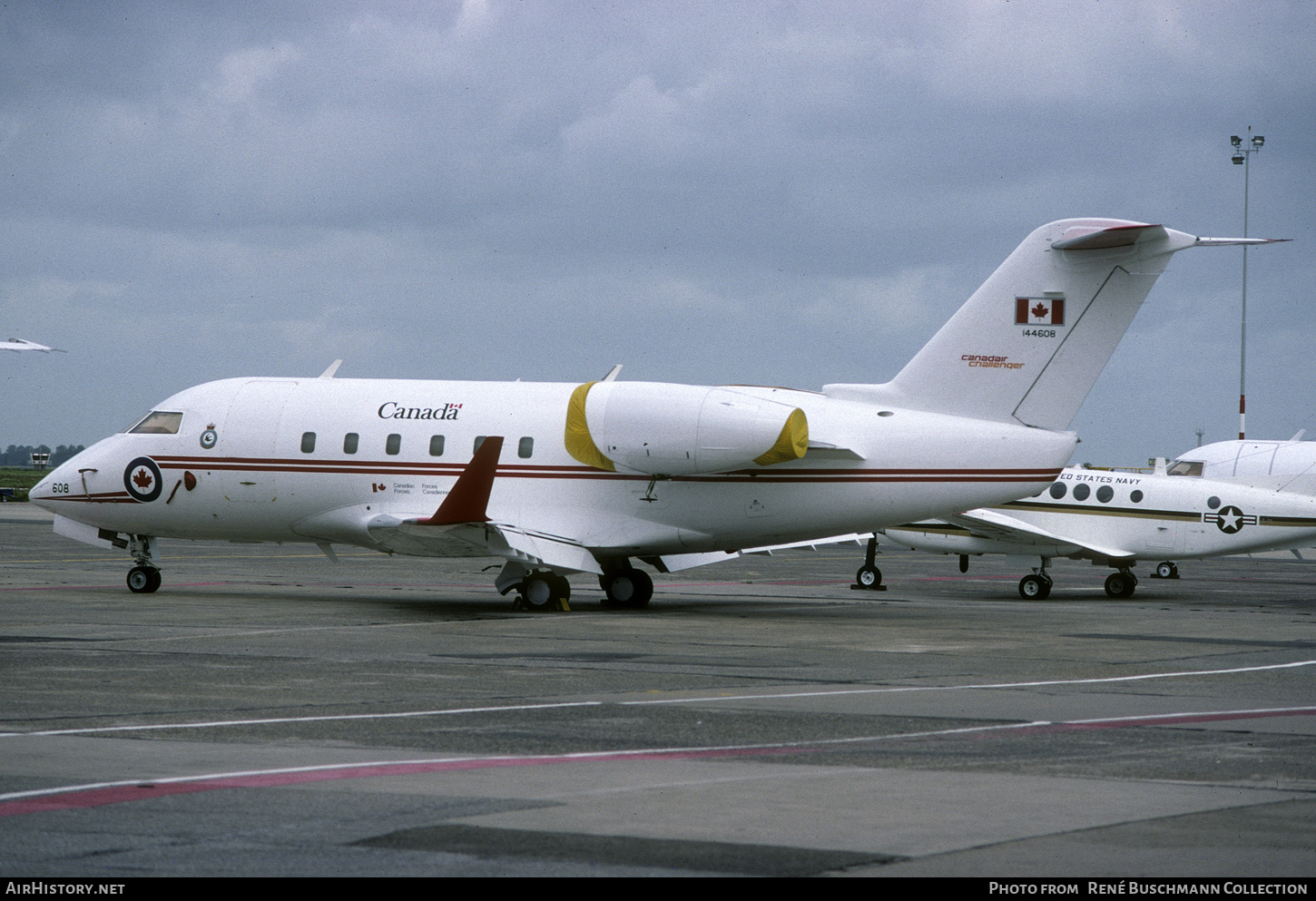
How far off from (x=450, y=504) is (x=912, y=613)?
8.39 meters

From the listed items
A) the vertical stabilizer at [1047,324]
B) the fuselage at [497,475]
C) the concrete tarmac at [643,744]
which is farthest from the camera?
the fuselage at [497,475]

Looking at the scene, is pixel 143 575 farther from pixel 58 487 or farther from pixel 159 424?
pixel 159 424

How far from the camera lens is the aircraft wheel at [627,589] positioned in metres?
27.6

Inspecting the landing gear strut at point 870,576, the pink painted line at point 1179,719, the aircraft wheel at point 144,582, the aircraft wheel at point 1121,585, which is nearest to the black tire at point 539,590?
the aircraft wheel at point 144,582

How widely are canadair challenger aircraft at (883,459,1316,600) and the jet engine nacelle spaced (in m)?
11.7

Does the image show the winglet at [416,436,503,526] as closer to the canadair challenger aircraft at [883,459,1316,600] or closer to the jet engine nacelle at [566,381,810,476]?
the jet engine nacelle at [566,381,810,476]

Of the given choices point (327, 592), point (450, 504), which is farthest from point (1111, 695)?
point (327, 592)

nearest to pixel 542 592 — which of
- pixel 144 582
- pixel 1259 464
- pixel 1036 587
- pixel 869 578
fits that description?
pixel 144 582

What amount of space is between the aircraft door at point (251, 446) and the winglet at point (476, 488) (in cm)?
501

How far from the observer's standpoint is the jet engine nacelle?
24391mm

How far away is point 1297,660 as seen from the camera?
62.6ft

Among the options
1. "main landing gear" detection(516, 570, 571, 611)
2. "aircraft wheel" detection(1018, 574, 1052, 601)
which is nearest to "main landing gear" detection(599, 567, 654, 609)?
"main landing gear" detection(516, 570, 571, 611)

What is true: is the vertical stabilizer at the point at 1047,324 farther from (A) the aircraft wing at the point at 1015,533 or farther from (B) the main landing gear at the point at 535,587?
(A) the aircraft wing at the point at 1015,533

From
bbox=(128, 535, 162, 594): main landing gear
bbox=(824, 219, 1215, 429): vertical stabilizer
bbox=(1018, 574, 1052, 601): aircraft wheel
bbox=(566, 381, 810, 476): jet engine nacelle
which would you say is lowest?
bbox=(1018, 574, 1052, 601): aircraft wheel
